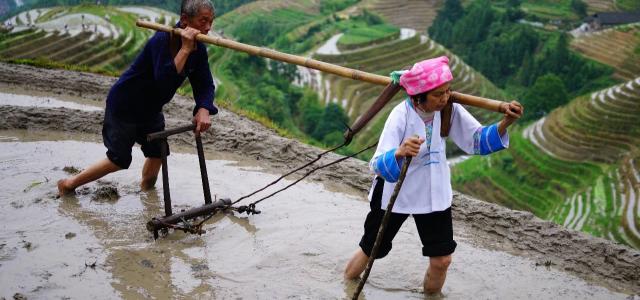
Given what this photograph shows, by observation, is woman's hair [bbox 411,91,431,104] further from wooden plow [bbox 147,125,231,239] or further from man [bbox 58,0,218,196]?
wooden plow [bbox 147,125,231,239]

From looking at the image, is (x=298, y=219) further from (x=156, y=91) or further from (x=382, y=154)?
(x=382, y=154)

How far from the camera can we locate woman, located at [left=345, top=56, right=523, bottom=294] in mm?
3033

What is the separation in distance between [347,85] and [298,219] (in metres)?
58.2

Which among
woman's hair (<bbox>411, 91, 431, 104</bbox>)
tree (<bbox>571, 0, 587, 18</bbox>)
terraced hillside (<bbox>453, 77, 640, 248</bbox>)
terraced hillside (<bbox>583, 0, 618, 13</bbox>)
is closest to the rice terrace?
woman's hair (<bbox>411, 91, 431, 104</bbox>)

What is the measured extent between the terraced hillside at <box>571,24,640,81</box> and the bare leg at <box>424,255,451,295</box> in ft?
216

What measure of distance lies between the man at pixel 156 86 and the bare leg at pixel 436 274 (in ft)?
6.16

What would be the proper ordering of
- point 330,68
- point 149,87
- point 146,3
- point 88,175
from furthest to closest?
point 146,3
point 88,175
point 149,87
point 330,68

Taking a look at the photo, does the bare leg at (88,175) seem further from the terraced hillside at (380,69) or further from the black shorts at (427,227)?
the terraced hillside at (380,69)

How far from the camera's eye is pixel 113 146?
4.39 meters

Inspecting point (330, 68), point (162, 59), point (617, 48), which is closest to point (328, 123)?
point (617, 48)

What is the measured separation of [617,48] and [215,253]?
7437 cm

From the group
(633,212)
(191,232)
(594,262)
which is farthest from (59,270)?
(633,212)

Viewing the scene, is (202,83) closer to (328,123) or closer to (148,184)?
(148,184)

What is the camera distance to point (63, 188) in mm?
4746
